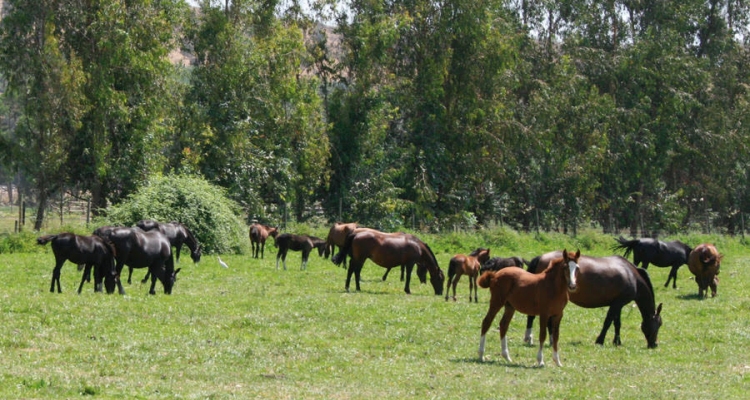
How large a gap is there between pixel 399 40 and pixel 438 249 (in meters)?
19.0

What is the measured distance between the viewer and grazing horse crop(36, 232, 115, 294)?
22.1 metres

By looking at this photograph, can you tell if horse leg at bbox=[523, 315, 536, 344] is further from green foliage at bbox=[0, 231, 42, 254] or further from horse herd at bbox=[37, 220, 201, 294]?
green foliage at bbox=[0, 231, 42, 254]

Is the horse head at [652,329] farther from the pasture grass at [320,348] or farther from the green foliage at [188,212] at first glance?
the green foliage at [188,212]

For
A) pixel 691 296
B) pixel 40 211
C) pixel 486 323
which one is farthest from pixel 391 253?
pixel 40 211

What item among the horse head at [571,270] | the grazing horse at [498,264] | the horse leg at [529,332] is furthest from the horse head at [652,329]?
the grazing horse at [498,264]

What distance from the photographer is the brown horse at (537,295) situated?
53.1 feet

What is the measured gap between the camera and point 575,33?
7019cm

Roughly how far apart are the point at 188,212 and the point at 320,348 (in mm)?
21920

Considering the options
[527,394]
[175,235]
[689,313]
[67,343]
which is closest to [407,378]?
[527,394]

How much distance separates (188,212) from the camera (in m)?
37.9

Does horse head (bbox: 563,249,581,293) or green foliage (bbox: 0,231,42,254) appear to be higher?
horse head (bbox: 563,249,581,293)

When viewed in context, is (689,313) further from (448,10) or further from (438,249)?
(448,10)

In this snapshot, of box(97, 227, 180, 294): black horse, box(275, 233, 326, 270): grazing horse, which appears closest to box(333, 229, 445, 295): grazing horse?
box(97, 227, 180, 294): black horse

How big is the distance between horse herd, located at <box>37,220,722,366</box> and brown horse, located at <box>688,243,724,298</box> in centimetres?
3
